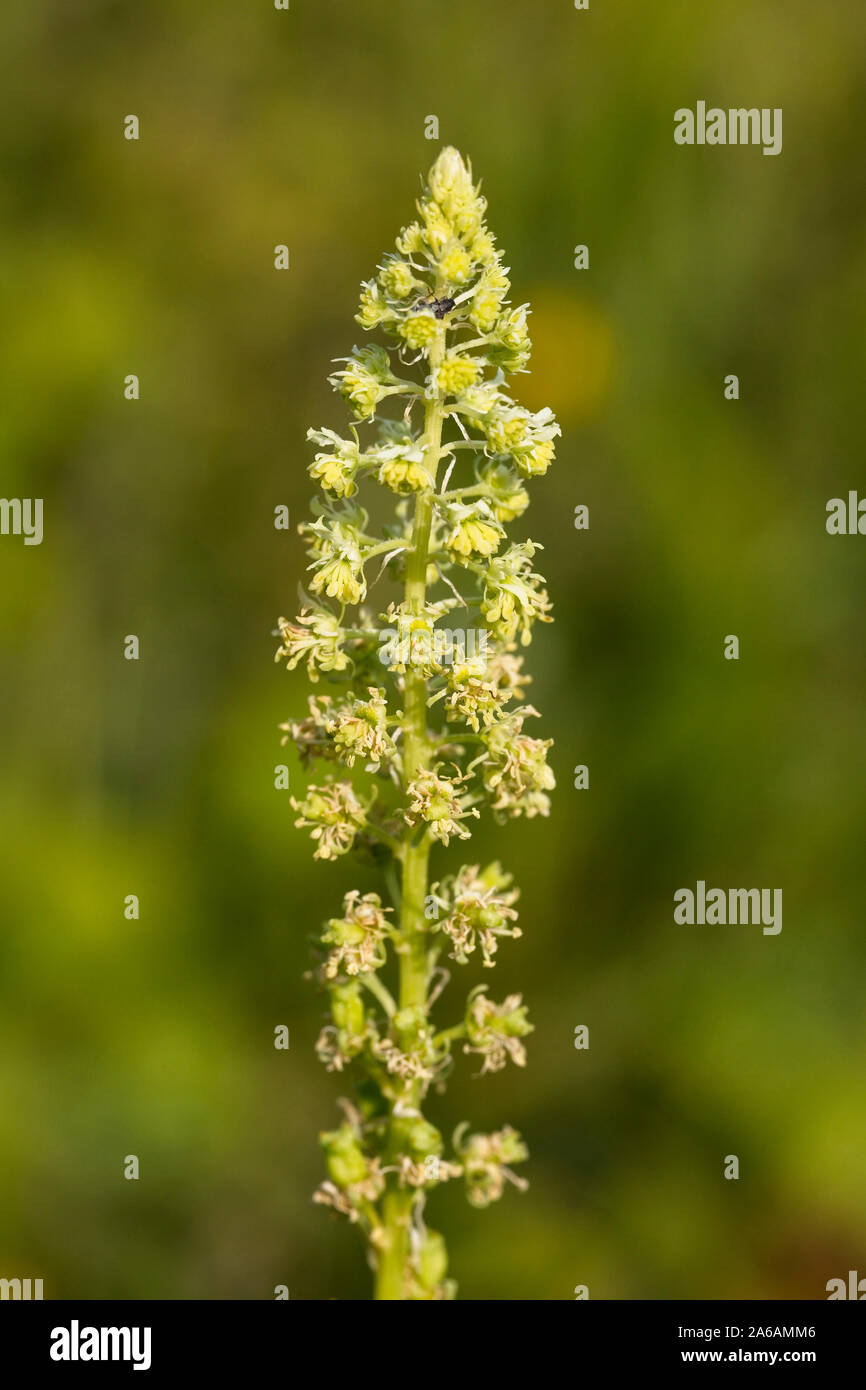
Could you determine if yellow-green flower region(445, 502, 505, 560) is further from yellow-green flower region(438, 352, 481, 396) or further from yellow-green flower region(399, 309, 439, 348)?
yellow-green flower region(399, 309, 439, 348)

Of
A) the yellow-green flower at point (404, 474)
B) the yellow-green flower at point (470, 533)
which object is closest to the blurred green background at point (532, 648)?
the yellow-green flower at point (470, 533)

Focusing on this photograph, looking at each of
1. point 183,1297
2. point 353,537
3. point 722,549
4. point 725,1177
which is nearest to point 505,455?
point 353,537

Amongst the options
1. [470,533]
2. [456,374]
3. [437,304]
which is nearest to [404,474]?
[470,533]

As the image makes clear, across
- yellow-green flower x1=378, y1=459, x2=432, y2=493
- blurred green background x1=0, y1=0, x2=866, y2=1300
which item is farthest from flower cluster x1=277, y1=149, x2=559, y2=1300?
blurred green background x1=0, y1=0, x2=866, y2=1300

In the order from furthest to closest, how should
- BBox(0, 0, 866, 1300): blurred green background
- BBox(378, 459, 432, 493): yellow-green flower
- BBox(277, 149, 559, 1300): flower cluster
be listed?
BBox(0, 0, 866, 1300): blurred green background → BBox(277, 149, 559, 1300): flower cluster → BBox(378, 459, 432, 493): yellow-green flower

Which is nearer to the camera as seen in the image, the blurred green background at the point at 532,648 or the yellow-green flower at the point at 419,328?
the yellow-green flower at the point at 419,328

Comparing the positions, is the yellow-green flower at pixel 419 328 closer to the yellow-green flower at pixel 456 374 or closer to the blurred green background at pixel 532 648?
the yellow-green flower at pixel 456 374
